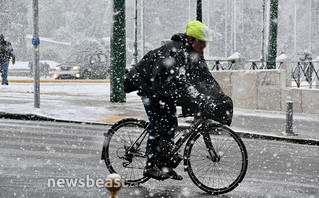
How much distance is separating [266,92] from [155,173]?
10.7 metres

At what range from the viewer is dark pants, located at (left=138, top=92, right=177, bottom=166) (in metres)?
5.43

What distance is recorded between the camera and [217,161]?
5414 millimetres

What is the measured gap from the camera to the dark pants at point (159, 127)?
5.43 m

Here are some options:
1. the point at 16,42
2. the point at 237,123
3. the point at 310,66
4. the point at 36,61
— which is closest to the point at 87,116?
the point at 36,61

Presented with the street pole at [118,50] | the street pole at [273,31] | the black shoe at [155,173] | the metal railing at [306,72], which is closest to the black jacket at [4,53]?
the street pole at [118,50]

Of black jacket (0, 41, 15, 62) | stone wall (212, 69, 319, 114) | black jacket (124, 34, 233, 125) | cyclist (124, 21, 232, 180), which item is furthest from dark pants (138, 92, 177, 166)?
black jacket (0, 41, 15, 62)

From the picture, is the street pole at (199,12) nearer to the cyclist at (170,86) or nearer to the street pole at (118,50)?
the street pole at (118,50)

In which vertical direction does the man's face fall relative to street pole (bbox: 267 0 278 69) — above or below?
below

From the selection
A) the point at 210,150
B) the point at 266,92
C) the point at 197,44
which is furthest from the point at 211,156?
the point at 266,92

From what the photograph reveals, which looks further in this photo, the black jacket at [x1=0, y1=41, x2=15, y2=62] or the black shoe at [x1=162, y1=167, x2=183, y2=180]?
the black jacket at [x1=0, y1=41, x2=15, y2=62]

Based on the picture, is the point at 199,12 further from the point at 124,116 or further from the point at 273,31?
the point at 273,31

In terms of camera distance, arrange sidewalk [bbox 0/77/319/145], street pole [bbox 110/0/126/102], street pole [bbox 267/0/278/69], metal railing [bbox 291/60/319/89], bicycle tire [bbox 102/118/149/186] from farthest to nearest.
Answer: metal railing [bbox 291/60/319/89], street pole [bbox 267/0/278/69], street pole [bbox 110/0/126/102], sidewalk [bbox 0/77/319/145], bicycle tire [bbox 102/118/149/186]

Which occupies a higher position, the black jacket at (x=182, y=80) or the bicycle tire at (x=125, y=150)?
the black jacket at (x=182, y=80)

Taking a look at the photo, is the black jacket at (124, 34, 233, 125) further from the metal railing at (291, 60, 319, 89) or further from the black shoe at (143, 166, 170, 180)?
the metal railing at (291, 60, 319, 89)
